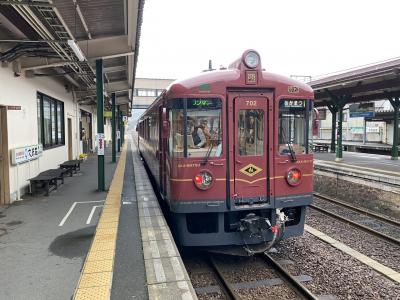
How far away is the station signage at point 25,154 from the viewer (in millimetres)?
7530

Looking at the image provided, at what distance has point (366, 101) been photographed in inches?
A: 781

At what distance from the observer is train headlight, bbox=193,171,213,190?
16.3ft

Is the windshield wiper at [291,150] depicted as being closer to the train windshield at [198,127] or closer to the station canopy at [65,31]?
the train windshield at [198,127]

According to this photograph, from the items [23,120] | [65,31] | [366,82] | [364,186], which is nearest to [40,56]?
[23,120]

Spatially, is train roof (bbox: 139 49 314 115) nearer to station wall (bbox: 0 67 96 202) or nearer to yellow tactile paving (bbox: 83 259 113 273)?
yellow tactile paving (bbox: 83 259 113 273)

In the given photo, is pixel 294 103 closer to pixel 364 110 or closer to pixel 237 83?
pixel 237 83

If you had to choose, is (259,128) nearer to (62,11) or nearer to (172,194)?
(172,194)

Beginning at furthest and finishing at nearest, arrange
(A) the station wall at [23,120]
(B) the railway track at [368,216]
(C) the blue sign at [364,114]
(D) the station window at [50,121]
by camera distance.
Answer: (C) the blue sign at [364,114] < (D) the station window at [50,121] < (A) the station wall at [23,120] < (B) the railway track at [368,216]

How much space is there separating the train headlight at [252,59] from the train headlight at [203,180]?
5.37 ft

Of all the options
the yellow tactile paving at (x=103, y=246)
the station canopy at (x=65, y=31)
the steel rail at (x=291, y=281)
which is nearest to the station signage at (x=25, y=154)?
the station canopy at (x=65, y=31)

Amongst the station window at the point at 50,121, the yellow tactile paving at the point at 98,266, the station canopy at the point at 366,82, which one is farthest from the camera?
the station canopy at the point at 366,82

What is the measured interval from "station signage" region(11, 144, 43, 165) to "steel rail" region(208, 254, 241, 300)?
187 inches

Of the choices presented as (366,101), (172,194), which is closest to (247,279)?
(172,194)

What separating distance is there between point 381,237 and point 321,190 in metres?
6.19
